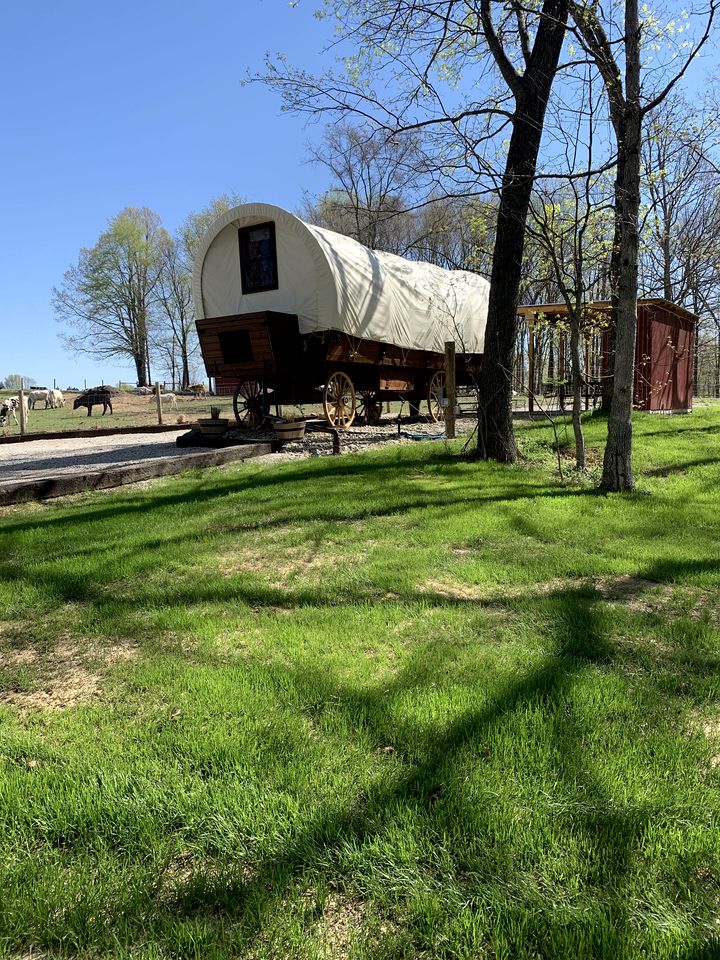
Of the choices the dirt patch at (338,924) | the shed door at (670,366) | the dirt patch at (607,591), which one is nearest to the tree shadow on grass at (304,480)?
the dirt patch at (607,591)

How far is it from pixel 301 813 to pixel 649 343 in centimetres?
1631

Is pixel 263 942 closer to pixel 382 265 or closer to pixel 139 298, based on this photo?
pixel 382 265

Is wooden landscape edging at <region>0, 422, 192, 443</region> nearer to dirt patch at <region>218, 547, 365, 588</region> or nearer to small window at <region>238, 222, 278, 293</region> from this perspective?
small window at <region>238, 222, 278, 293</region>

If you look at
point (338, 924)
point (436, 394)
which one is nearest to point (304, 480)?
point (338, 924)

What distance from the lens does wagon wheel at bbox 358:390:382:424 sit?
48.7ft

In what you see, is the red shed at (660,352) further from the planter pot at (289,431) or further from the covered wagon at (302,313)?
the planter pot at (289,431)

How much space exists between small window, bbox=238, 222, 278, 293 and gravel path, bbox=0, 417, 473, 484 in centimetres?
289

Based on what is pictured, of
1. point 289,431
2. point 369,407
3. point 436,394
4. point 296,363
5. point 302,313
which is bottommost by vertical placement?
point 289,431

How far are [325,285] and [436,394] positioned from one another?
5748 mm

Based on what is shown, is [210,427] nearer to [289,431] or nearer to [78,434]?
[289,431]

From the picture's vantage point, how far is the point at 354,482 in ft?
23.3

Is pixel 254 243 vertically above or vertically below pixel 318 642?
above

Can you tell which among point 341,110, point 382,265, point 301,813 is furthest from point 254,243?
point 301,813

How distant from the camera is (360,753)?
2.01m
